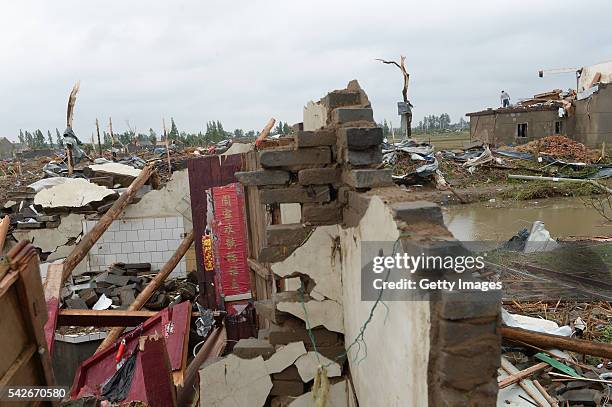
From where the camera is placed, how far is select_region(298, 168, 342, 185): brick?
129 inches

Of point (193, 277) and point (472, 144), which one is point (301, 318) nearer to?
point (193, 277)

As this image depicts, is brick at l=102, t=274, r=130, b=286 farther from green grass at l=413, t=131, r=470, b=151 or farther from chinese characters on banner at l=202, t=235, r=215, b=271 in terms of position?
green grass at l=413, t=131, r=470, b=151

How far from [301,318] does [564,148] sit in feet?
64.7

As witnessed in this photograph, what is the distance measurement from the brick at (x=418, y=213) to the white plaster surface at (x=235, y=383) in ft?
6.95

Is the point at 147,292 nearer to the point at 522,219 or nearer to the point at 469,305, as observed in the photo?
the point at 469,305

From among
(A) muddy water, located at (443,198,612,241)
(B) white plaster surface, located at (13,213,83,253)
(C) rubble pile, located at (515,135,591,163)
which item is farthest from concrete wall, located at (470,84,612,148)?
(B) white plaster surface, located at (13,213,83,253)

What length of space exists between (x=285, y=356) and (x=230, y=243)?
3.11 meters

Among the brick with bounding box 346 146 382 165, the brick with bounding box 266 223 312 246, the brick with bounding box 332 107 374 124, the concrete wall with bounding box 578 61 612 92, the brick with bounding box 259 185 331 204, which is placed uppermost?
the concrete wall with bounding box 578 61 612 92

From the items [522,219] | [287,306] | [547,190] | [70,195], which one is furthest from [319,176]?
[547,190]

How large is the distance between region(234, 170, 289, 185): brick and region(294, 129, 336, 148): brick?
25 centimetres

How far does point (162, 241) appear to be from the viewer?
8.57 metres

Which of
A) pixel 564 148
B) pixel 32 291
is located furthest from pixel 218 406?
pixel 564 148

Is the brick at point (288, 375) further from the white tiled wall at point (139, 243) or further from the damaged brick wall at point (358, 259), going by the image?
the white tiled wall at point (139, 243)

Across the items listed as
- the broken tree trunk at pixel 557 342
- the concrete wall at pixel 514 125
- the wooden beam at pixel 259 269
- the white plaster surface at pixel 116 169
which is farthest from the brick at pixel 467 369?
the concrete wall at pixel 514 125
